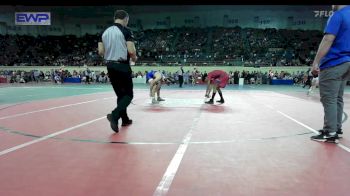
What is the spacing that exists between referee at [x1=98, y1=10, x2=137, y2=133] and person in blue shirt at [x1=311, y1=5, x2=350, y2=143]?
279 centimetres

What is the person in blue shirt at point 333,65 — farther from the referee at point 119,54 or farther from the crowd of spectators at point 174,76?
the crowd of spectators at point 174,76

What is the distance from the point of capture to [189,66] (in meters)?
33.2

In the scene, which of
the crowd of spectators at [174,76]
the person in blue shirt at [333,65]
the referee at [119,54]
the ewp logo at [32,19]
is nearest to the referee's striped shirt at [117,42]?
the referee at [119,54]

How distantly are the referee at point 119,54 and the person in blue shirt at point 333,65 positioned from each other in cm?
279

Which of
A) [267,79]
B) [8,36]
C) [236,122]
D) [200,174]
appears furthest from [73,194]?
[8,36]

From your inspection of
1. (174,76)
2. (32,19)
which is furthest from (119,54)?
(32,19)

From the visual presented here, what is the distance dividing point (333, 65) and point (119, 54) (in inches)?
123

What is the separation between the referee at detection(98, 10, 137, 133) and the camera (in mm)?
5180

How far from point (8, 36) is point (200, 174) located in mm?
42307

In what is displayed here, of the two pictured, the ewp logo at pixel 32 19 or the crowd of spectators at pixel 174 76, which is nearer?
the ewp logo at pixel 32 19

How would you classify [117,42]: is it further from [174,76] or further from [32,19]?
[32,19]

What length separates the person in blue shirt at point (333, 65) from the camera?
14.5 feet

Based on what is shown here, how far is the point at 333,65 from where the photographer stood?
4559 mm

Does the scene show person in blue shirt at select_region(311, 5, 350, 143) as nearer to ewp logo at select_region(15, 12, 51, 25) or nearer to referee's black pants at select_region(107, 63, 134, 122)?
referee's black pants at select_region(107, 63, 134, 122)
